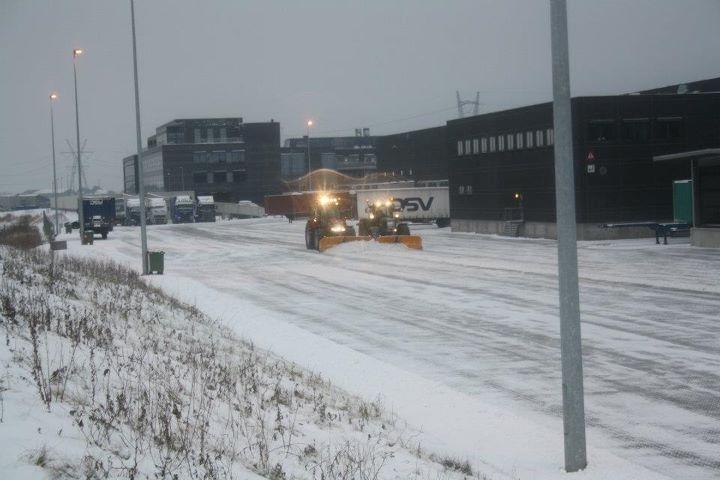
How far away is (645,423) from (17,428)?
738 cm

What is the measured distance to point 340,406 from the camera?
35.3ft

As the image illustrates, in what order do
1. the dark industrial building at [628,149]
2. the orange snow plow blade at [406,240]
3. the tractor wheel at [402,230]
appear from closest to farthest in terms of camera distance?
the orange snow plow blade at [406,240] → the tractor wheel at [402,230] → the dark industrial building at [628,149]

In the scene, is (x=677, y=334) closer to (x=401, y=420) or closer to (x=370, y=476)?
(x=401, y=420)

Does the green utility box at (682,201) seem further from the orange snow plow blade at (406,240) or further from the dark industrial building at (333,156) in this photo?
the dark industrial building at (333,156)

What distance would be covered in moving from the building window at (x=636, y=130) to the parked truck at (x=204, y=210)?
204 ft

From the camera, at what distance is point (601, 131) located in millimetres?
47969

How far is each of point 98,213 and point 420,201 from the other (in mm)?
26448

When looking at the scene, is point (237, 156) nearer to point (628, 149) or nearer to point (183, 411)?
point (628, 149)

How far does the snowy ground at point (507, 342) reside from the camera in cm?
973

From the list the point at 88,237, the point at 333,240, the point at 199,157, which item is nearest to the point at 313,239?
the point at 333,240

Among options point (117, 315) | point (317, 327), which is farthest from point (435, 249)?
point (117, 315)

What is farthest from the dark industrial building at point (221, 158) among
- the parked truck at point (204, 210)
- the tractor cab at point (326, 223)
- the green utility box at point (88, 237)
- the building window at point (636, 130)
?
the building window at point (636, 130)

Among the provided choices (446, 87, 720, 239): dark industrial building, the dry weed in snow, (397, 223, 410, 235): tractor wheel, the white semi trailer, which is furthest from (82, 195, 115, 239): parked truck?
the dry weed in snow

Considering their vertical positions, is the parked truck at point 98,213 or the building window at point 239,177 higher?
the building window at point 239,177
